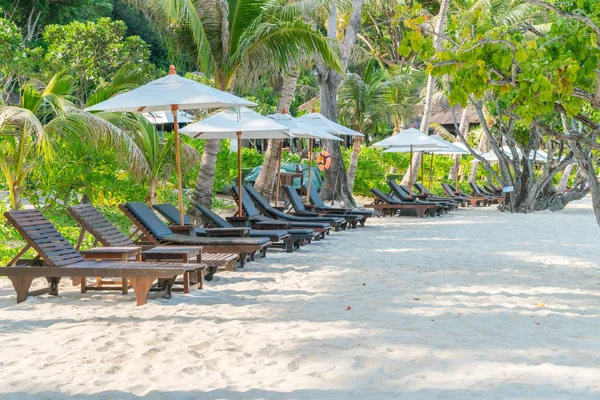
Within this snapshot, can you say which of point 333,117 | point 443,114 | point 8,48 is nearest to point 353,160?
point 333,117

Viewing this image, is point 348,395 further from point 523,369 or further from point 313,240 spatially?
point 313,240

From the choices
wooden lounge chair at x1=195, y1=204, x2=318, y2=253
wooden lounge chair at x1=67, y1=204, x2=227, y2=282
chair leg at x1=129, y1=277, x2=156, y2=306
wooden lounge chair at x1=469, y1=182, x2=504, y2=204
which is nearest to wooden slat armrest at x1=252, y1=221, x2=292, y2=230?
wooden lounge chair at x1=195, y1=204, x2=318, y2=253

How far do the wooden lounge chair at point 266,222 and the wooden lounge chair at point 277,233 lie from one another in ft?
0.17

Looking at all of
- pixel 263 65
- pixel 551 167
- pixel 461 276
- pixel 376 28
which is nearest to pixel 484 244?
pixel 461 276

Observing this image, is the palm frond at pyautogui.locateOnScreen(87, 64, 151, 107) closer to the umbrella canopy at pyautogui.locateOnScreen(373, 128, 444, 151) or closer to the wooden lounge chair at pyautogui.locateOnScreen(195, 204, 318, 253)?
the wooden lounge chair at pyautogui.locateOnScreen(195, 204, 318, 253)

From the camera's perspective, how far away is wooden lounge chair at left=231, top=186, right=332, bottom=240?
11281mm

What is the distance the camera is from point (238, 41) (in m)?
13.4

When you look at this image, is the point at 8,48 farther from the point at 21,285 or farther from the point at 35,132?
the point at 21,285

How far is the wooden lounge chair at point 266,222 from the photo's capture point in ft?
37.0

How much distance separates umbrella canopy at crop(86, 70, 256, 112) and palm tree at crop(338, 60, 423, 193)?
12260 millimetres

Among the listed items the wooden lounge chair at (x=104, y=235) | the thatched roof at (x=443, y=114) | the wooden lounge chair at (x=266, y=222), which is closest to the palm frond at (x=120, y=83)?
the wooden lounge chair at (x=266, y=222)

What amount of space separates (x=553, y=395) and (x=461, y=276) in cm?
448

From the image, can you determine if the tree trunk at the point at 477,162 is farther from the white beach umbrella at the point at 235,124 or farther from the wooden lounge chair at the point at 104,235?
the wooden lounge chair at the point at 104,235

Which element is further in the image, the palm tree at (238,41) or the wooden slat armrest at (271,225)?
the palm tree at (238,41)
